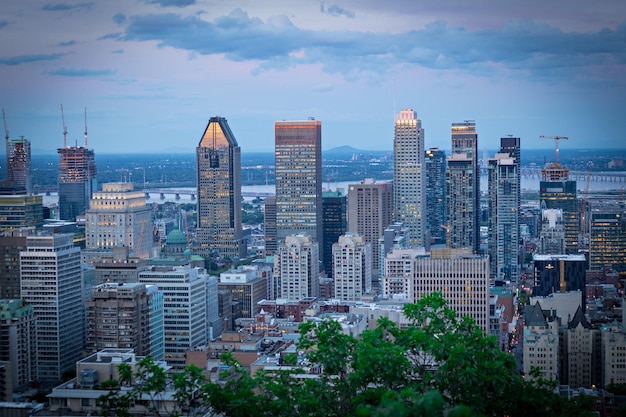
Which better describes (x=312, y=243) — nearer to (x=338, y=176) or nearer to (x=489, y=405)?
(x=489, y=405)

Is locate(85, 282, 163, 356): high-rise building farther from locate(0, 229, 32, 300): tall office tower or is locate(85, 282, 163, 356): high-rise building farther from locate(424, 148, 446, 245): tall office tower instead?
locate(424, 148, 446, 245): tall office tower

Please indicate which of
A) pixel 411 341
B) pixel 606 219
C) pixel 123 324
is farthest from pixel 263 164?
pixel 411 341

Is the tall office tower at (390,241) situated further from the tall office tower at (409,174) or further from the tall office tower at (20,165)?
the tall office tower at (20,165)

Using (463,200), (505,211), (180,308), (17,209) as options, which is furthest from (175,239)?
(180,308)

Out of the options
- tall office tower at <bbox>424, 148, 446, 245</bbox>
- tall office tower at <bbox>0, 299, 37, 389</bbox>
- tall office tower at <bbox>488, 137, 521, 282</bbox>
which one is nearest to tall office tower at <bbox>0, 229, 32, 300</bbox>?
tall office tower at <bbox>0, 299, 37, 389</bbox>

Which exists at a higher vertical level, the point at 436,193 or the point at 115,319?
the point at 436,193

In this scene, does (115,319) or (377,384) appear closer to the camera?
(377,384)

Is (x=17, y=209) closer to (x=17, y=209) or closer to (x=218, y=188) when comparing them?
(x=17, y=209)
